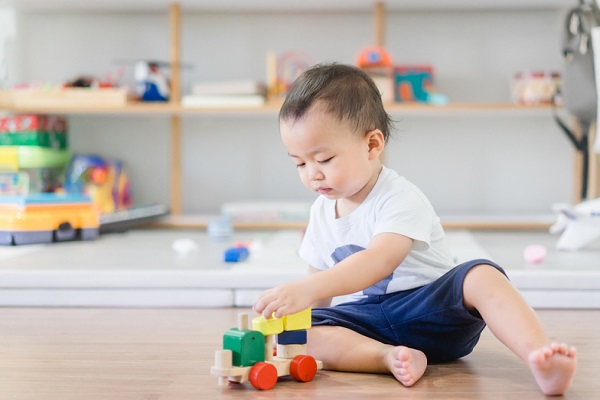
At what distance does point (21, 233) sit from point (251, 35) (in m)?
0.96

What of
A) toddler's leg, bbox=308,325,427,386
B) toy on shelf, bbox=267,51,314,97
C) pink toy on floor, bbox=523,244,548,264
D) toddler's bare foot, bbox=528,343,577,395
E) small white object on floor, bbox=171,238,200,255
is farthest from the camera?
toy on shelf, bbox=267,51,314,97

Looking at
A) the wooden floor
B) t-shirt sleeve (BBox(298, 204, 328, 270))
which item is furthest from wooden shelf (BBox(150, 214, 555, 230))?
t-shirt sleeve (BBox(298, 204, 328, 270))

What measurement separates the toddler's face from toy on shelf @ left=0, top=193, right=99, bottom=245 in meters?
1.10

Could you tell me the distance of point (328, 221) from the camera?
51.7 inches

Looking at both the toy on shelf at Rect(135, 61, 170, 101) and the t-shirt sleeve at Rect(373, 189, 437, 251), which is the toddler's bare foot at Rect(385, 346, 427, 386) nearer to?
the t-shirt sleeve at Rect(373, 189, 437, 251)

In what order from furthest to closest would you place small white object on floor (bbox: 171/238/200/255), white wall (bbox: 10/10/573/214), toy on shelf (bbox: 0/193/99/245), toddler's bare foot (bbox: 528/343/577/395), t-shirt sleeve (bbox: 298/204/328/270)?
white wall (bbox: 10/10/573/214) → toy on shelf (bbox: 0/193/99/245) → small white object on floor (bbox: 171/238/200/255) → t-shirt sleeve (bbox: 298/204/328/270) → toddler's bare foot (bbox: 528/343/577/395)

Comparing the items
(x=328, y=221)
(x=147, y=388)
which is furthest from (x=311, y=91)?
(x=147, y=388)

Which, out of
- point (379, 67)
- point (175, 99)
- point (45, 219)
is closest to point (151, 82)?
point (175, 99)

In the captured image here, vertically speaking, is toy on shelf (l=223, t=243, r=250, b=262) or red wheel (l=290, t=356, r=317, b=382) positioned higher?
toy on shelf (l=223, t=243, r=250, b=262)

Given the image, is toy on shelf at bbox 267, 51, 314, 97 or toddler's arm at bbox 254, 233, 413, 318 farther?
toy on shelf at bbox 267, 51, 314, 97

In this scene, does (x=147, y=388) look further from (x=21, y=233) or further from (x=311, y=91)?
(x=21, y=233)

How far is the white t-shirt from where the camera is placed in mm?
1194

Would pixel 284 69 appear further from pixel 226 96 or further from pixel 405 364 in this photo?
pixel 405 364

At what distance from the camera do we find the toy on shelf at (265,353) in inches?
43.6
